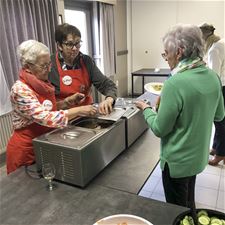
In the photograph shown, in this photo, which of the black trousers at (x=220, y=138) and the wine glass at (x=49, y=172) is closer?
the wine glass at (x=49, y=172)

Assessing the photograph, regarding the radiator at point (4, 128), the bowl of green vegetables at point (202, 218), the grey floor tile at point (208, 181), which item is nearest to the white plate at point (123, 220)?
the bowl of green vegetables at point (202, 218)

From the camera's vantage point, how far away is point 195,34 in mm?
1023

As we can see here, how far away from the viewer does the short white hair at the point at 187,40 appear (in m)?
1.02

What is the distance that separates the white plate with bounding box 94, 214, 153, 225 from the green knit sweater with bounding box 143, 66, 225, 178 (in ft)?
1.29

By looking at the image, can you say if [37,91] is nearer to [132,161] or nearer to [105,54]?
[132,161]

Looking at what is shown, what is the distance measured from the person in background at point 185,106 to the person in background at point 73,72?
47cm

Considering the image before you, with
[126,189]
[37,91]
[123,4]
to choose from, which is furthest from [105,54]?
[126,189]

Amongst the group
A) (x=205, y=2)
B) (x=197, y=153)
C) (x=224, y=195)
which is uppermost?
(x=205, y=2)

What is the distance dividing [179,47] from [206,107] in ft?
0.91

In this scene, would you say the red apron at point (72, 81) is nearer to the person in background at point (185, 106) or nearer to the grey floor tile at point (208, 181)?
the person in background at point (185, 106)

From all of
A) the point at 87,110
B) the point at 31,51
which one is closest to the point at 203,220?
the point at 87,110

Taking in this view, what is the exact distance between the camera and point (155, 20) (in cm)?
487

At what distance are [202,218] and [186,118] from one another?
0.40 metres

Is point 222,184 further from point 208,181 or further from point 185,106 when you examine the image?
point 185,106
